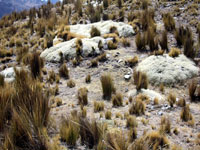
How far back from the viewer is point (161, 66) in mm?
5355

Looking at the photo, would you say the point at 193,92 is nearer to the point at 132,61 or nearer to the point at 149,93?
the point at 149,93

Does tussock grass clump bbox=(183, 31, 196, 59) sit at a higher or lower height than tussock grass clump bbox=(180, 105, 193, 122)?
higher

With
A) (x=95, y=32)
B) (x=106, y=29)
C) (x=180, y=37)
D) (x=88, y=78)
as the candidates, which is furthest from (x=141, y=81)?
(x=106, y=29)

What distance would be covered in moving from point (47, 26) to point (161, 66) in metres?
8.08

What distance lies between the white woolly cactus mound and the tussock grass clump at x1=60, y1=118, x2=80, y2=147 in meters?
3.29

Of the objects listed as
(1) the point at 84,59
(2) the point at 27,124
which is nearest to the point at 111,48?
(1) the point at 84,59

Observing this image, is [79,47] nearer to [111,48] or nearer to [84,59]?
[84,59]

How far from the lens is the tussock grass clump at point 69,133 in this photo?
247cm

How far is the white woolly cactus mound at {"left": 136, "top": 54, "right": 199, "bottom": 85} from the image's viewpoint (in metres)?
5.04

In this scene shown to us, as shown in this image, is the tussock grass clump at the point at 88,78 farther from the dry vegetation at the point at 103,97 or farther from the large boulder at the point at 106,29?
the large boulder at the point at 106,29

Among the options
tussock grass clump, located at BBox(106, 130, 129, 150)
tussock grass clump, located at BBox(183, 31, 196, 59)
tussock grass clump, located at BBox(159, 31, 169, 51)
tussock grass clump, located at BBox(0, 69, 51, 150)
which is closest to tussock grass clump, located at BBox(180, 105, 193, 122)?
tussock grass clump, located at BBox(106, 130, 129, 150)

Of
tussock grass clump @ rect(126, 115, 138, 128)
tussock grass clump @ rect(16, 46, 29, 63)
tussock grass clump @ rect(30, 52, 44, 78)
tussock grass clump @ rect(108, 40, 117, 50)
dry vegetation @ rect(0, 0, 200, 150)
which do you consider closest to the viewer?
dry vegetation @ rect(0, 0, 200, 150)

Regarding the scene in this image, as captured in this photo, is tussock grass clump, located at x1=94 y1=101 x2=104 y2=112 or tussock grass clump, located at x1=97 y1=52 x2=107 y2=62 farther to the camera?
tussock grass clump, located at x1=97 y1=52 x2=107 y2=62

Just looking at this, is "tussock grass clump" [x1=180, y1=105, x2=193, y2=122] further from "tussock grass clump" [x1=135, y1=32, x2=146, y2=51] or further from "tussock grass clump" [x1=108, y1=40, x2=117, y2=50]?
"tussock grass clump" [x1=108, y1=40, x2=117, y2=50]
